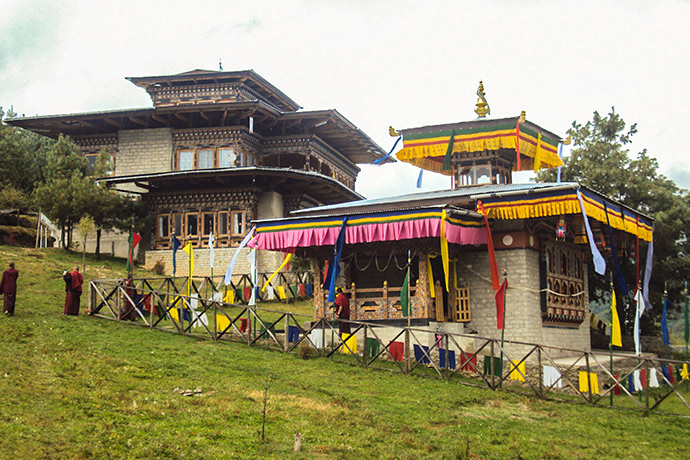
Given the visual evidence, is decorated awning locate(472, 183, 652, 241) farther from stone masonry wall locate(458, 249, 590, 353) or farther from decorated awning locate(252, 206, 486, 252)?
stone masonry wall locate(458, 249, 590, 353)

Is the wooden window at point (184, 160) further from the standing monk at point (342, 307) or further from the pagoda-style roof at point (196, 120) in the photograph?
the standing monk at point (342, 307)

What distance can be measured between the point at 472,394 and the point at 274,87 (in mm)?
31558

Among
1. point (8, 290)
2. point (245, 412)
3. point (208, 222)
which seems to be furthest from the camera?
point (208, 222)

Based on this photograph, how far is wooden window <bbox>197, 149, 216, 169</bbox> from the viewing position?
123ft

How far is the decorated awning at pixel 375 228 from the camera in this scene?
1869cm

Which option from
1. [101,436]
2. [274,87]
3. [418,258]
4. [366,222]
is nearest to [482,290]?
[418,258]

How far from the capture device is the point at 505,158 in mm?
24844

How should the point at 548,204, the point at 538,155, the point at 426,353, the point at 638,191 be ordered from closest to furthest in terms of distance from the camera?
the point at 426,353
the point at 548,204
the point at 538,155
the point at 638,191

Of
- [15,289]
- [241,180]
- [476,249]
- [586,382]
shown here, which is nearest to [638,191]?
[476,249]

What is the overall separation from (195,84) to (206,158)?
19.9ft

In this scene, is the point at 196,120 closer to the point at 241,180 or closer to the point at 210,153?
the point at 210,153

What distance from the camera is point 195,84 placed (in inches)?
1631

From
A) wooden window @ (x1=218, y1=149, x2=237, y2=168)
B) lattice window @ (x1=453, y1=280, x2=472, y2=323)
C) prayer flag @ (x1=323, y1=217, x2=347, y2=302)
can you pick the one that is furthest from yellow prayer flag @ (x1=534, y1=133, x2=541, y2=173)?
wooden window @ (x1=218, y1=149, x2=237, y2=168)

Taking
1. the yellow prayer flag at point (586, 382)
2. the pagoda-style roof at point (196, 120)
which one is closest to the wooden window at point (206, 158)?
the pagoda-style roof at point (196, 120)
